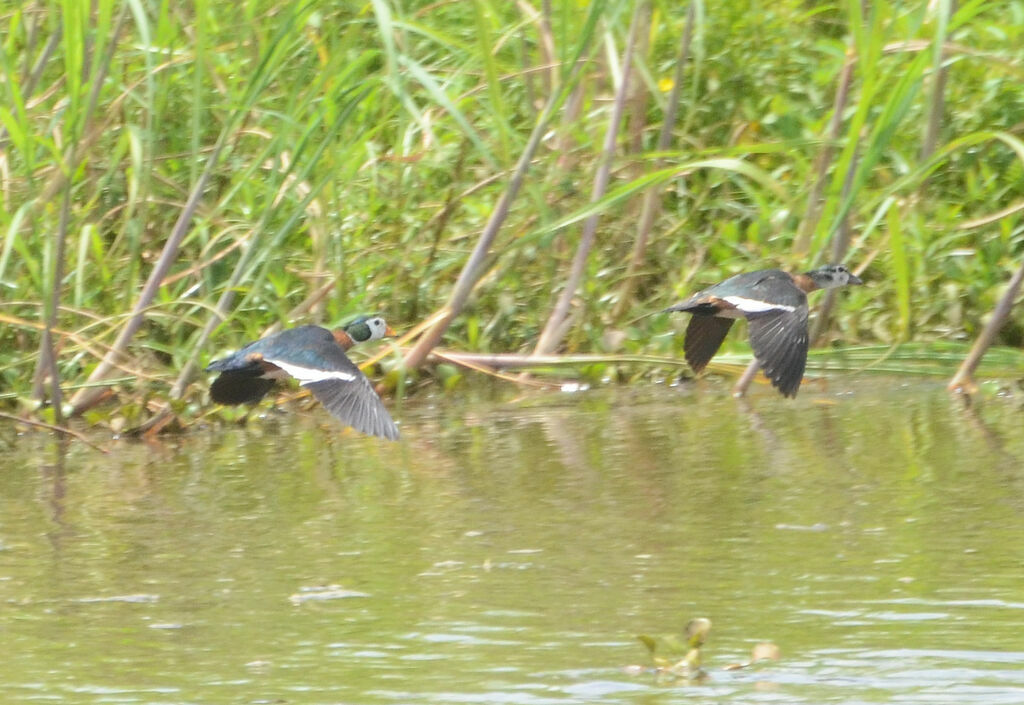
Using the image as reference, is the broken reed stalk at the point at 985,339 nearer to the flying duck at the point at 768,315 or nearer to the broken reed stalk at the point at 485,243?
the flying duck at the point at 768,315

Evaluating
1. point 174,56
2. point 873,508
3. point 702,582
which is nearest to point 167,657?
point 702,582

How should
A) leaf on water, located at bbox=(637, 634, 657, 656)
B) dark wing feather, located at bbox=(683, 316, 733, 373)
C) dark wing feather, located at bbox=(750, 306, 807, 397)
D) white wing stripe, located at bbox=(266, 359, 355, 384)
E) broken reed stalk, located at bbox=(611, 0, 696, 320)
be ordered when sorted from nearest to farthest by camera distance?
leaf on water, located at bbox=(637, 634, 657, 656) < white wing stripe, located at bbox=(266, 359, 355, 384) < dark wing feather, located at bbox=(750, 306, 807, 397) < dark wing feather, located at bbox=(683, 316, 733, 373) < broken reed stalk, located at bbox=(611, 0, 696, 320)

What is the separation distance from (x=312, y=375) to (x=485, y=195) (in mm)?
2486

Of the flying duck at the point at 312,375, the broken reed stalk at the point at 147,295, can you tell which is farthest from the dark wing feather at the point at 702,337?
the broken reed stalk at the point at 147,295

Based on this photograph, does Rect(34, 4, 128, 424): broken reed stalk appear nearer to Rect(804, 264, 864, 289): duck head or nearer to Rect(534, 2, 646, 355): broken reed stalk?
Rect(534, 2, 646, 355): broken reed stalk

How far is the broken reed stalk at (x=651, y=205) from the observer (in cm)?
589

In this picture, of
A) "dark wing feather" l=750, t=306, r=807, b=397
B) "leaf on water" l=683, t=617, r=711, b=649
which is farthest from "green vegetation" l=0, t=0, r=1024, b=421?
"leaf on water" l=683, t=617, r=711, b=649

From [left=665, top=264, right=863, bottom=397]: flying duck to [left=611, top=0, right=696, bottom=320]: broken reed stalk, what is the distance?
0.79 m

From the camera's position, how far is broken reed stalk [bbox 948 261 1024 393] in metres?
5.41

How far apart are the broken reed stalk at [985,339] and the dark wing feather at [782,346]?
0.79m

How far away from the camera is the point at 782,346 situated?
192 inches

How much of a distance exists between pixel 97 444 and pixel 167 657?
260 centimetres

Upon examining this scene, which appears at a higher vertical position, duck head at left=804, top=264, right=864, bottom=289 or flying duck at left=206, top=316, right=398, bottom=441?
duck head at left=804, top=264, right=864, bottom=289

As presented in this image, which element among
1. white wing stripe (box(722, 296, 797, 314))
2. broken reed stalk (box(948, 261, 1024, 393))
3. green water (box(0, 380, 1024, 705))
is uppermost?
white wing stripe (box(722, 296, 797, 314))
